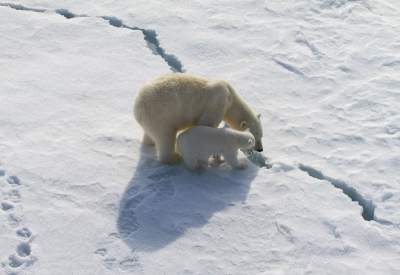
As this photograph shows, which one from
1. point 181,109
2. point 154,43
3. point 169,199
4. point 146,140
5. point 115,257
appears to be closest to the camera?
point 115,257

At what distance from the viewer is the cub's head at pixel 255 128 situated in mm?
5488

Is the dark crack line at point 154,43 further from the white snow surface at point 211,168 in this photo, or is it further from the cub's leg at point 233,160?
the cub's leg at point 233,160

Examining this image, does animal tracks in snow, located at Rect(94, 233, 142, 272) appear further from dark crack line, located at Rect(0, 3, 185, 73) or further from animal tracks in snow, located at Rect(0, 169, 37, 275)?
dark crack line, located at Rect(0, 3, 185, 73)

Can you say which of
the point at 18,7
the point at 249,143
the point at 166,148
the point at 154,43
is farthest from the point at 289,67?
the point at 18,7

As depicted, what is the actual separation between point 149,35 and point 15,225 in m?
3.54

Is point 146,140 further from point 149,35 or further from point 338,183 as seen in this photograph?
point 149,35

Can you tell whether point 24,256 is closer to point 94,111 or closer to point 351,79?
point 94,111

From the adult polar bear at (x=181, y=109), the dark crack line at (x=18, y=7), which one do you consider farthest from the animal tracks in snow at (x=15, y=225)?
the dark crack line at (x=18, y=7)

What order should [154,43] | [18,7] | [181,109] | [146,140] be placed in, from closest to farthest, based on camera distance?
[181,109] < [146,140] < [154,43] < [18,7]

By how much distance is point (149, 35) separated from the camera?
24.3 feet

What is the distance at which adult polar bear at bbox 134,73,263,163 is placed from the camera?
5.03m

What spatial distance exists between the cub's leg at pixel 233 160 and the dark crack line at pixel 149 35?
5.92 feet

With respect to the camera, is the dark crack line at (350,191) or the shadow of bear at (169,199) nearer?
the shadow of bear at (169,199)

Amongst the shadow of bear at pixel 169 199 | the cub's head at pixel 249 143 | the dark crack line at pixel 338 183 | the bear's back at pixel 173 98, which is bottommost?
the shadow of bear at pixel 169 199
